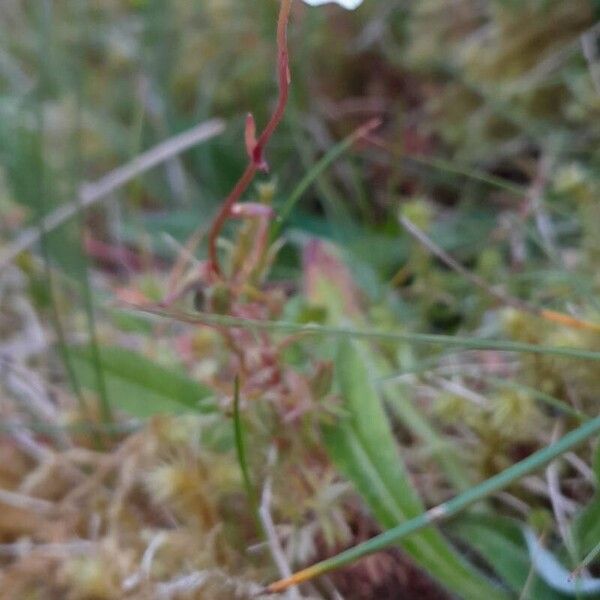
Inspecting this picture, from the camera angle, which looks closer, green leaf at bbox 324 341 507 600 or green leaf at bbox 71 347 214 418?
green leaf at bbox 324 341 507 600

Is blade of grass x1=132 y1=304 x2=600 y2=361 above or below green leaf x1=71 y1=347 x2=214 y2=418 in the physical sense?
above

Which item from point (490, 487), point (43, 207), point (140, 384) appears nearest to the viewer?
point (490, 487)

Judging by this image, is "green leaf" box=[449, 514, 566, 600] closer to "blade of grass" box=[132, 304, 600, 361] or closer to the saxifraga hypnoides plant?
the saxifraga hypnoides plant

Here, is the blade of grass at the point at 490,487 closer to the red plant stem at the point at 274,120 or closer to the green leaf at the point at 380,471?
the green leaf at the point at 380,471

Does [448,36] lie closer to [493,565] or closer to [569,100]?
[569,100]

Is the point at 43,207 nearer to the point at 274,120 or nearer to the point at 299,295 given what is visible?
the point at 299,295

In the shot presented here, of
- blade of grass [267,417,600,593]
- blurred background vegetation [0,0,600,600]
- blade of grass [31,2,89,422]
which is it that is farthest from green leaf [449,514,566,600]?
blade of grass [31,2,89,422]

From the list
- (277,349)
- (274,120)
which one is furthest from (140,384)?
(274,120)
